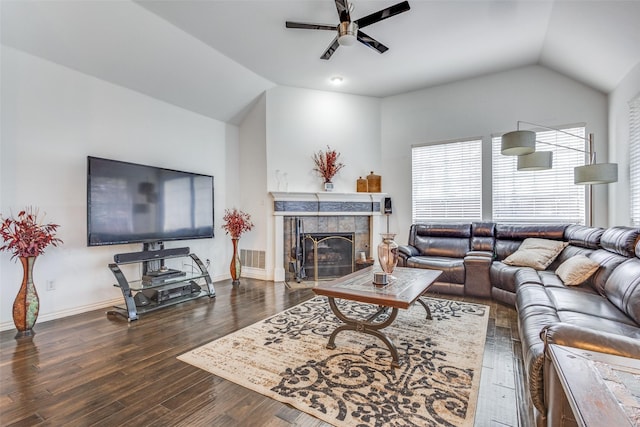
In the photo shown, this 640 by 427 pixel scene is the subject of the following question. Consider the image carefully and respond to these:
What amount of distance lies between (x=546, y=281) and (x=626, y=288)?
34.1 inches

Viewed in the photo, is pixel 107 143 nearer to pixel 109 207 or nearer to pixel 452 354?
pixel 109 207

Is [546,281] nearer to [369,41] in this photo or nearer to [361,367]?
[361,367]

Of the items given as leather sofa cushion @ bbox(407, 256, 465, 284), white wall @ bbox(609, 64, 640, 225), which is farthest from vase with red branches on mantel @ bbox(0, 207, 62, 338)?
white wall @ bbox(609, 64, 640, 225)

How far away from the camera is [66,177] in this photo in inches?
137

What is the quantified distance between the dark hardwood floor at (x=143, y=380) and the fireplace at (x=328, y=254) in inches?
80.4

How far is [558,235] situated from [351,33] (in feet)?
12.3

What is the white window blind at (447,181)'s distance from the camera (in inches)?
205

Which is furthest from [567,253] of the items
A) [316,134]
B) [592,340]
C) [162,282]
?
[162,282]

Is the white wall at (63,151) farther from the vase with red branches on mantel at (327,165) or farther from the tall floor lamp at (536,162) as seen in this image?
the tall floor lamp at (536,162)

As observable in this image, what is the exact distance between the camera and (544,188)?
15.5 ft

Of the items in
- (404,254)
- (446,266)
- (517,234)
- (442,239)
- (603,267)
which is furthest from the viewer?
(442,239)

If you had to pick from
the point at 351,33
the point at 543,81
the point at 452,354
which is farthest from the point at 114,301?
the point at 543,81

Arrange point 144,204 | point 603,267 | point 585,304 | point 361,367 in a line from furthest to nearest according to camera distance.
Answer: point 144,204, point 603,267, point 585,304, point 361,367

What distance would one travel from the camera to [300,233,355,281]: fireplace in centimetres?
530
